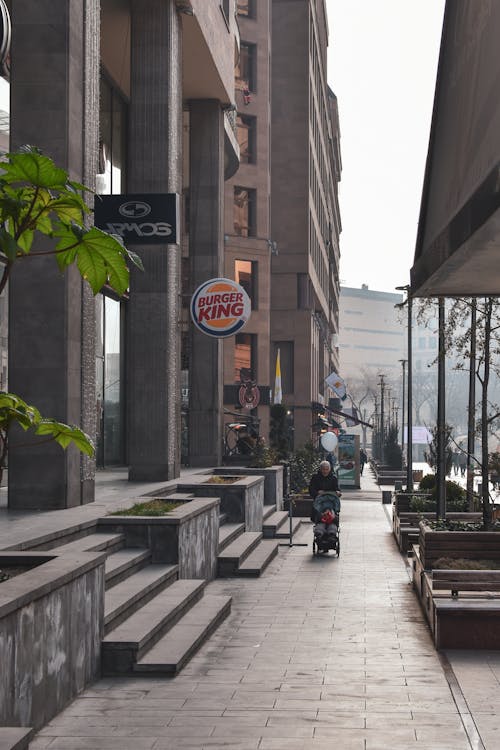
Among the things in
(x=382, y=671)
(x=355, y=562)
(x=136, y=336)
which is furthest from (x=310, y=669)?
(x=136, y=336)

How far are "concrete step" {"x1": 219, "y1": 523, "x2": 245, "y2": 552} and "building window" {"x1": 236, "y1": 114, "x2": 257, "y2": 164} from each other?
4549 centimetres

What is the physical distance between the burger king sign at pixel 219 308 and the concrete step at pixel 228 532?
829 cm

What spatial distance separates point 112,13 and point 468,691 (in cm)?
2280

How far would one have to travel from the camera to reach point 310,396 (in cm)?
7656

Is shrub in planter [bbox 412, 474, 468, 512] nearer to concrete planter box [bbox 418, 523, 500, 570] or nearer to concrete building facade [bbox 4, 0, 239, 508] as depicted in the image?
concrete building facade [bbox 4, 0, 239, 508]

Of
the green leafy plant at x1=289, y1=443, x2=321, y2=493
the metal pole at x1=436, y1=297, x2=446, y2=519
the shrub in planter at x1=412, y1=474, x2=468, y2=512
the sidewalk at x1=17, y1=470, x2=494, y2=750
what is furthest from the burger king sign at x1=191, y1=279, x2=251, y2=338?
the sidewalk at x1=17, y1=470, x2=494, y2=750

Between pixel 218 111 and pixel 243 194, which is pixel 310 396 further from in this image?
pixel 218 111

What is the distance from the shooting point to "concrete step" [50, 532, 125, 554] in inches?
566

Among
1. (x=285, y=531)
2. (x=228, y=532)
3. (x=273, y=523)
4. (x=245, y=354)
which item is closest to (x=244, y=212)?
(x=245, y=354)

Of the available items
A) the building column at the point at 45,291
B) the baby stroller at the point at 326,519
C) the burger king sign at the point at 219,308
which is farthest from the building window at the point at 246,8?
the building column at the point at 45,291

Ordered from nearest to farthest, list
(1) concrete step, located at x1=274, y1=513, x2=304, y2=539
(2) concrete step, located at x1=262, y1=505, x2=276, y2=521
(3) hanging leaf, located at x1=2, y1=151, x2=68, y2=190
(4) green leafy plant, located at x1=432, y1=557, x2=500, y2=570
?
(3) hanging leaf, located at x1=2, y1=151, x2=68, y2=190 < (4) green leafy plant, located at x1=432, y1=557, x2=500, y2=570 < (1) concrete step, located at x1=274, y1=513, x2=304, y2=539 < (2) concrete step, located at x1=262, y1=505, x2=276, y2=521

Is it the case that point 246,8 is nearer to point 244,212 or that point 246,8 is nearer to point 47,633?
point 244,212

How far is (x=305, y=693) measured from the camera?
36.6 ft

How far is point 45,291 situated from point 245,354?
4849cm
